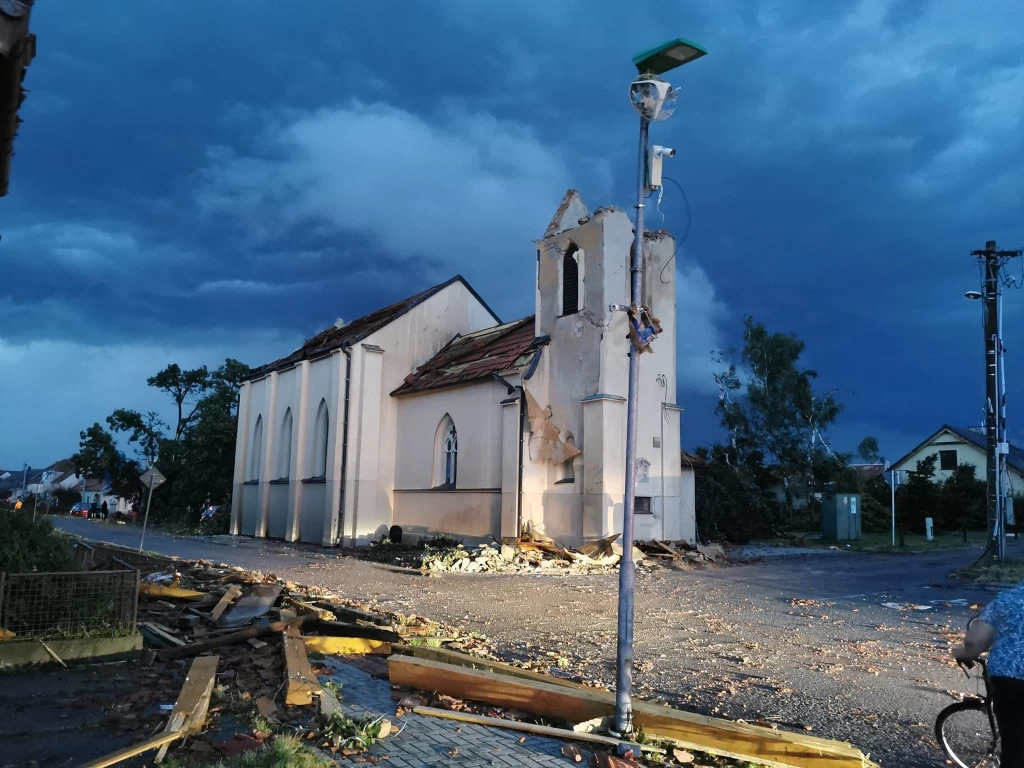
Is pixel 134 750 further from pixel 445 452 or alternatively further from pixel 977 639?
pixel 445 452

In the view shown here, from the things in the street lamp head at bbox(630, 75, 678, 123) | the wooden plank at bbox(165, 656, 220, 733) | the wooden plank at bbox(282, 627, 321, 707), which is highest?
the street lamp head at bbox(630, 75, 678, 123)

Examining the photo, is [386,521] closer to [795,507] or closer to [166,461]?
[795,507]

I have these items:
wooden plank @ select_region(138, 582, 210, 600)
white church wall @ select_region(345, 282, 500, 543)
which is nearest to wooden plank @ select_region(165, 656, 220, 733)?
wooden plank @ select_region(138, 582, 210, 600)

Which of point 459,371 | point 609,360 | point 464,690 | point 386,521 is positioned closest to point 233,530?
point 386,521

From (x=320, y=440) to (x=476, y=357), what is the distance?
312 inches

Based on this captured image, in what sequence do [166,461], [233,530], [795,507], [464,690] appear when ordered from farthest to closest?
1. [166,461]
2. [795,507]
3. [233,530]
4. [464,690]

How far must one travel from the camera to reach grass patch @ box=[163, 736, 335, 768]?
4648mm

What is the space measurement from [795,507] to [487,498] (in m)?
24.0

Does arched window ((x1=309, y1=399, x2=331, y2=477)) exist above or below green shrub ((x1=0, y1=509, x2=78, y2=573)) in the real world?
above

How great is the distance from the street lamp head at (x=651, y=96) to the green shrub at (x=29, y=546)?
7867 mm

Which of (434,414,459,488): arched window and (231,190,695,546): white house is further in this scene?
(434,414,459,488): arched window

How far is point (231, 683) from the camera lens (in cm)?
680

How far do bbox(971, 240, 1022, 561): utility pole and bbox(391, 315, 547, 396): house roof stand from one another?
12.4 m

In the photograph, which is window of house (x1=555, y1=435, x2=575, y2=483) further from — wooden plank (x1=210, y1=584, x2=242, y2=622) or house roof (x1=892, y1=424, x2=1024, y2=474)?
house roof (x1=892, y1=424, x2=1024, y2=474)
